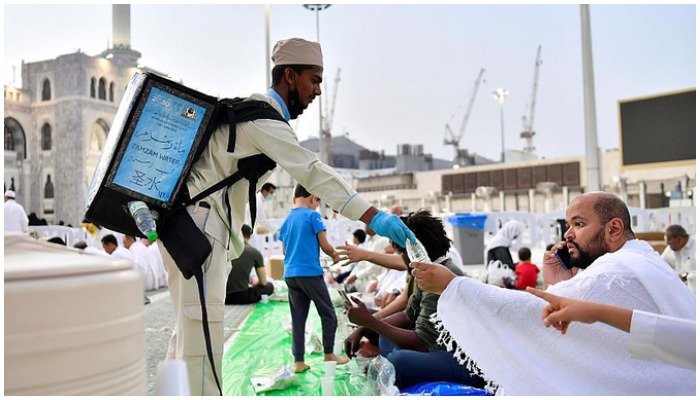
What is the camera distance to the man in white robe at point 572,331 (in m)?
2.26

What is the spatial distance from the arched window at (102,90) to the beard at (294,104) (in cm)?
4722

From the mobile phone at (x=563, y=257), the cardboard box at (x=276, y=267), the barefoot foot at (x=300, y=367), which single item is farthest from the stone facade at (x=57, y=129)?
the mobile phone at (x=563, y=257)

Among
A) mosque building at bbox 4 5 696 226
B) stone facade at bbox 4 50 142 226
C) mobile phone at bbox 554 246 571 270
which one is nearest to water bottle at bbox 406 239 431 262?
mobile phone at bbox 554 246 571 270

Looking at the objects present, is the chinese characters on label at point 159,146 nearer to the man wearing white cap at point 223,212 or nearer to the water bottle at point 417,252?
the man wearing white cap at point 223,212

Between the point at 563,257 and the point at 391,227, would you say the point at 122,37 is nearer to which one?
the point at 563,257

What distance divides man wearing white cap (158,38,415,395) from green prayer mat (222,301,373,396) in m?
1.74

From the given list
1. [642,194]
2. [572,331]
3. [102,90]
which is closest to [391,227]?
[572,331]

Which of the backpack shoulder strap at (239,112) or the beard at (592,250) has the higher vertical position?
the backpack shoulder strap at (239,112)

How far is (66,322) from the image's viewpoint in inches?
31.9

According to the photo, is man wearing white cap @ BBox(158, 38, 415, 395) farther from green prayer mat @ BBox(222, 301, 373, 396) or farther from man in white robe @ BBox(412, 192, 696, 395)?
green prayer mat @ BBox(222, 301, 373, 396)

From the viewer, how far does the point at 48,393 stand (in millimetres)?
821

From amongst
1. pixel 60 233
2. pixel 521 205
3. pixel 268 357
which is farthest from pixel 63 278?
pixel 521 205

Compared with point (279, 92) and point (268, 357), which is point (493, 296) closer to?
point (279, 92)

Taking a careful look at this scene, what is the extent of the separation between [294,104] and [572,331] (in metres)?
1.43
